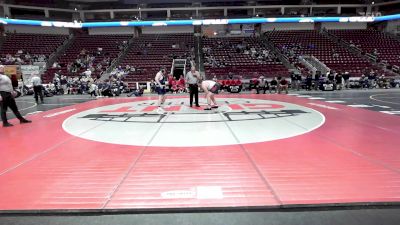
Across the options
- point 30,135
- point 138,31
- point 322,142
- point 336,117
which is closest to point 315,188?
point 322,142

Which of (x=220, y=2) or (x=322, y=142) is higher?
(x=220, y=2)

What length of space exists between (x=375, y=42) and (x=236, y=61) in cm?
1846

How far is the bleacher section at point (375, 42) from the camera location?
29.0m

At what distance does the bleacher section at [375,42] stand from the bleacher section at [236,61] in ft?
37.1

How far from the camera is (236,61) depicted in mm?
26969

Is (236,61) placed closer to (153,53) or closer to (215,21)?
(215,21)

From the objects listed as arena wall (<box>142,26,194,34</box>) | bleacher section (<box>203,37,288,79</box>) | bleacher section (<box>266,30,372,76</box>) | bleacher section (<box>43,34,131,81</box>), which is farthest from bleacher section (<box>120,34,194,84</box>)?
bleacher section (<box>266,30,372,76</box>)

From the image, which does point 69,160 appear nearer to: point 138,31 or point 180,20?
point 180,20

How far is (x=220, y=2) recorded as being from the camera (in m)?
34.8

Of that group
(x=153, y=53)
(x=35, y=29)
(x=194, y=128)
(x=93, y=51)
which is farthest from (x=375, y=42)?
(x=35, y=29)

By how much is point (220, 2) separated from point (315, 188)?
35013mm

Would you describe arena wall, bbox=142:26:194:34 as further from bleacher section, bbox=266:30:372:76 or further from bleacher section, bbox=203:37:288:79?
bleacher section, bbox=266:30:372:76

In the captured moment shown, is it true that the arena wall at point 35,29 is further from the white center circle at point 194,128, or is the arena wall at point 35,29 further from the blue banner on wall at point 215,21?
the white center circle at point 194,128

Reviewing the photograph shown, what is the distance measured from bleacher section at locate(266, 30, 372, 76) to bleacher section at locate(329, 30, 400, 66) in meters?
2.66
